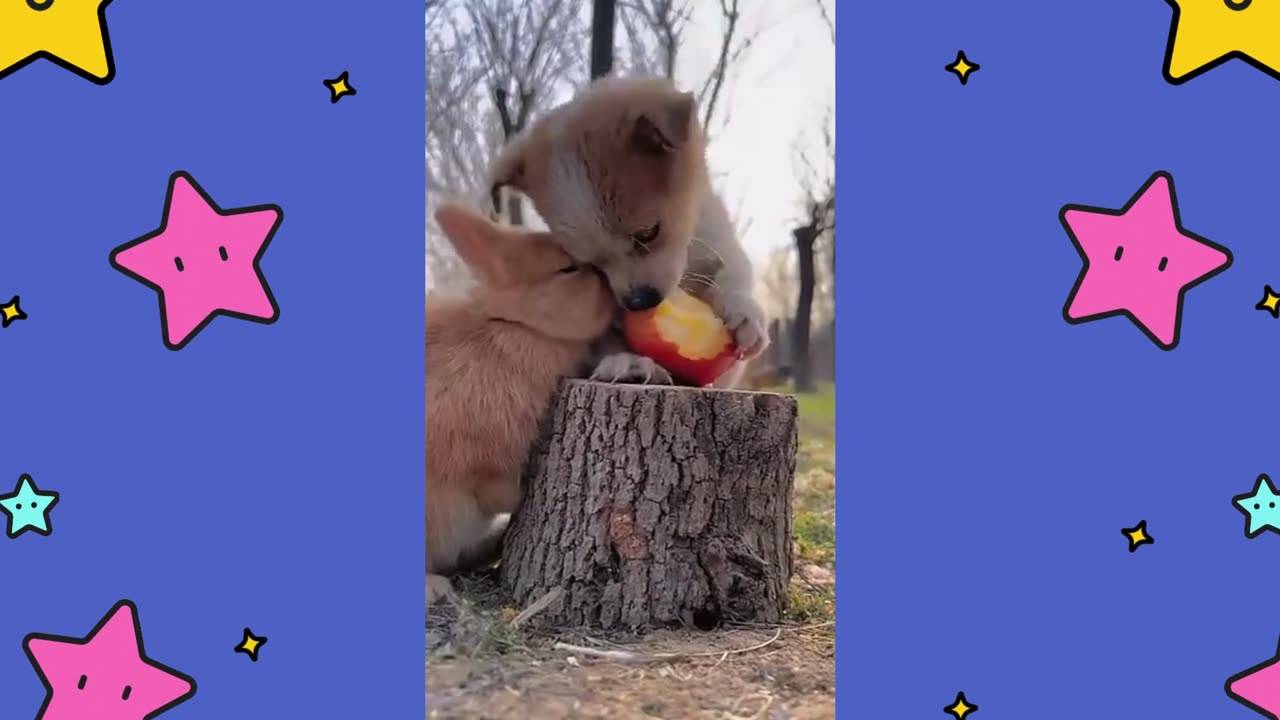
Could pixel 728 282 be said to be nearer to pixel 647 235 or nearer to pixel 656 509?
pixel 647 235

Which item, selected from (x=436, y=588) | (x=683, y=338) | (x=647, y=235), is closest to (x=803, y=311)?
(x=683, y=338)

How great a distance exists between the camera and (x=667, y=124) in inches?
59.4

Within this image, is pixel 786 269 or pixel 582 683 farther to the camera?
pixel 786 269

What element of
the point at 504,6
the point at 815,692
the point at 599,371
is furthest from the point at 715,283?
the point at 815,692

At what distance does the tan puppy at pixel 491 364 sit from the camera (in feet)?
5.20

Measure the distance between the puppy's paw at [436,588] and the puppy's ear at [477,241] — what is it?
504 mm

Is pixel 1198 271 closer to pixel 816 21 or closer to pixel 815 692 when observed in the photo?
pixel 816 21

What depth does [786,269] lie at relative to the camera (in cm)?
171

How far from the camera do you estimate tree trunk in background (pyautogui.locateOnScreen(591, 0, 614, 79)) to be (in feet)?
5.06

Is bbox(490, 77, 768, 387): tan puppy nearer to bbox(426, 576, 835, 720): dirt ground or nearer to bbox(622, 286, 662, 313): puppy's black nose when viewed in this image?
bbox(622, 286, 662, 313): puppy's black nose

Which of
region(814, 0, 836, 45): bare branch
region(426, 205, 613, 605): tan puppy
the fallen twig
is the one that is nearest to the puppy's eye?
region(426, 205, 613, 605): tan puppy

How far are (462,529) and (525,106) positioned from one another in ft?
2.40

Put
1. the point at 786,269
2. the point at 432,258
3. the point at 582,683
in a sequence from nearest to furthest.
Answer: the point at 582,683 < the point at 432,258 < the point at 786,269

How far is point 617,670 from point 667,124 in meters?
0.84
